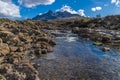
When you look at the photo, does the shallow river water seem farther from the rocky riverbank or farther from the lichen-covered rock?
the lichen-covered rock

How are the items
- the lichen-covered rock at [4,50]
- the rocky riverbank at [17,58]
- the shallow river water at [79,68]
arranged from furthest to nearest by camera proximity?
1. the lichen-covered rock at [4,50]
2. the shallow river water at [79,68]
3. the rocky riverbank at [17,58]

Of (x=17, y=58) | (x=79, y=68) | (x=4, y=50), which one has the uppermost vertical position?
(x=4, y=50)

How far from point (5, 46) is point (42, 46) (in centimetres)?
1107

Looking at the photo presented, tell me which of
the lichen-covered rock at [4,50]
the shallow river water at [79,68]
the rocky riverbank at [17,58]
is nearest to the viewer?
the rocky riverbank at [17,58]

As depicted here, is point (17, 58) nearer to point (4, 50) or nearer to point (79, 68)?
point (4, 50)

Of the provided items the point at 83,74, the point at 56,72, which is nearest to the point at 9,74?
the point at 56,72

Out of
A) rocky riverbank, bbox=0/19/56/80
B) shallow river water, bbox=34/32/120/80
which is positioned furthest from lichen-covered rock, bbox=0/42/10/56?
shallow river water, bbox=34/32/120/80

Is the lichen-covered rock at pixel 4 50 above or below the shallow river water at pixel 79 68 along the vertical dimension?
above

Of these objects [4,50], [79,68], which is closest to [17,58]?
[4,50]

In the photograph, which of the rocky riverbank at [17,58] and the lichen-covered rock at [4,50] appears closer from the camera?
the rocky riverbank at [17,58]

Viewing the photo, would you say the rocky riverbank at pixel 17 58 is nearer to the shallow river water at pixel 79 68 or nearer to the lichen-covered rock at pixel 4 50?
the lichen-covered rock at pixel 4 50

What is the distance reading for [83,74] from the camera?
1300 inches

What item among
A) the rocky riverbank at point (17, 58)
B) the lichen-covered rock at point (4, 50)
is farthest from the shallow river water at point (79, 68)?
the lichen-covered rock at point (4, 50)

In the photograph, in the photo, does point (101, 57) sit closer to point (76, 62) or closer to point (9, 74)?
point (76, 62)
